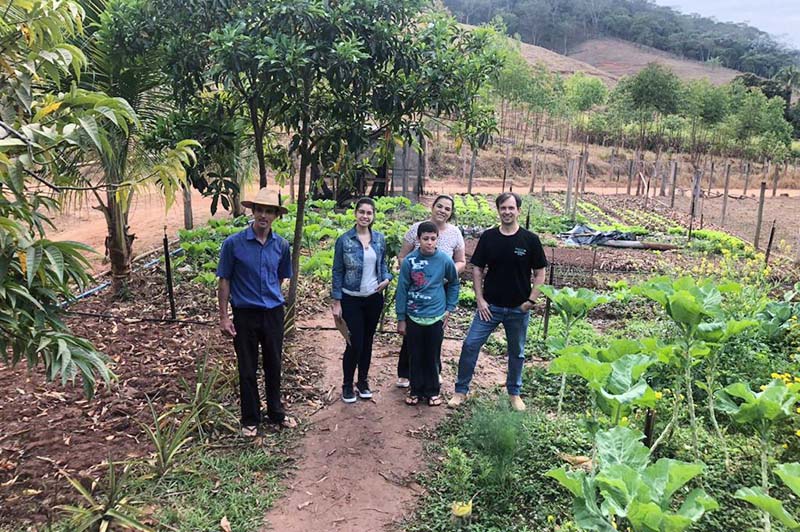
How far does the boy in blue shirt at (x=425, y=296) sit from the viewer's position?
4145mm

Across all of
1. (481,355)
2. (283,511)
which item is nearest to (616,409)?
(283,511)

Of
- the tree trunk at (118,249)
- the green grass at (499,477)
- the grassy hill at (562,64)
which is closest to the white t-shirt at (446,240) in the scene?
the green grass at (499,477)

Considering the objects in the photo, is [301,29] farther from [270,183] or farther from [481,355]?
[270,183]

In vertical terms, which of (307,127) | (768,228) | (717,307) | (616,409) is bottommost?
(768,228)

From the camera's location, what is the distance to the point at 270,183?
19.1 meters

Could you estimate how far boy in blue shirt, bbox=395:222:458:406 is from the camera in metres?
4.14

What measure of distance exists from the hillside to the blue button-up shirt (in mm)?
77806

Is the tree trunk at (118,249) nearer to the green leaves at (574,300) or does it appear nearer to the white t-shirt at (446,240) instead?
the white t-shirt at (446,240)

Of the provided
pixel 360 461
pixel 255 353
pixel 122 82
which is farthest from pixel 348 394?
pixel 122 82

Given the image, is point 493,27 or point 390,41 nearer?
point 390,41

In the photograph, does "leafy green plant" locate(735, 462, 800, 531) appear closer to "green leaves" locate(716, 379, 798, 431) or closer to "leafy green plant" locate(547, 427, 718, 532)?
"leafy green plant" locate(547, 427, 718, 532)

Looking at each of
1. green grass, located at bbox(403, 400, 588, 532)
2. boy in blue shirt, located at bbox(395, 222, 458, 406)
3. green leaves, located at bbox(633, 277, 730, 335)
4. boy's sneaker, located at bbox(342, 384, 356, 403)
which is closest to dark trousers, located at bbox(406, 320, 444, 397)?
boy in blue shirt, located at bbox(395, 222, 458, 406)

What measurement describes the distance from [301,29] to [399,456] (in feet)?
10.0

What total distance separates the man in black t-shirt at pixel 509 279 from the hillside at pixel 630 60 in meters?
76.8
